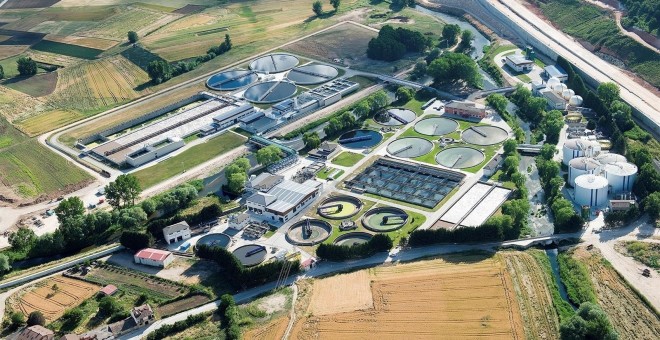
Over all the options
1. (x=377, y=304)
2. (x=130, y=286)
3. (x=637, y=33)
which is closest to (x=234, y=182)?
(x=130, y=286)

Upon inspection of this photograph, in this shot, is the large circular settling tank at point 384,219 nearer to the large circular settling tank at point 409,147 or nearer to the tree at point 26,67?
the large circular settling tank at point 409,147

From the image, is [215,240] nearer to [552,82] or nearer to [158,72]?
[158,72]

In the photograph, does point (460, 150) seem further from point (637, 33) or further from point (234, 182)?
point (637, 33)

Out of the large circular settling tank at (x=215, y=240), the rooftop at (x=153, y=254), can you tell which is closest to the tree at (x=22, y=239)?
the rooftop at (x=153, y=254)

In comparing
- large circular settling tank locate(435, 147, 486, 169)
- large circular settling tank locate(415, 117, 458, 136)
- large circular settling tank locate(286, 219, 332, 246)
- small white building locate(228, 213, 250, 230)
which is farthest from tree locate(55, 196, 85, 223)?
large circular settling tank locate(415, 117, 458, 136)

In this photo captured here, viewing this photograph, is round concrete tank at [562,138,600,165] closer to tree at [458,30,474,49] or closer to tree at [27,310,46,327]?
tree at [458,30,474,49]
